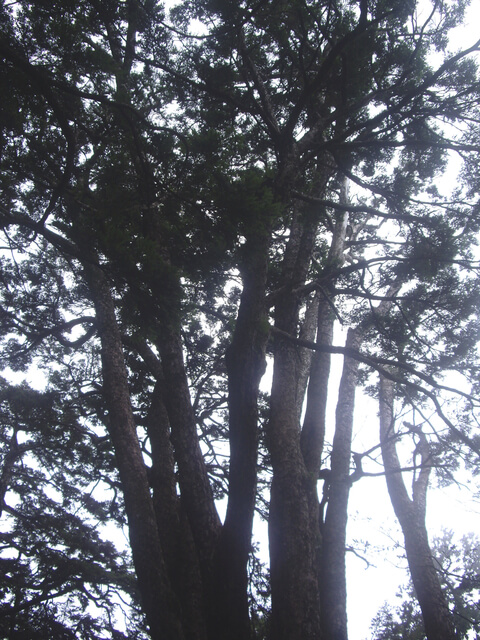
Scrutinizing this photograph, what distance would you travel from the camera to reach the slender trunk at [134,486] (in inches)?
143

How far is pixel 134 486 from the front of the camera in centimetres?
430

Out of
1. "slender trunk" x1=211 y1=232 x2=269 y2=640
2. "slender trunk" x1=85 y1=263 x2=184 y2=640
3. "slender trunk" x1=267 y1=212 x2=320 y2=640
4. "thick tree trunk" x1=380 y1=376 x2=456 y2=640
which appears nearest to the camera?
"slender trunk" x1=211 y1=232 x2=269 y2=640

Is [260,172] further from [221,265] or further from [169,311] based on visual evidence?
[169,311]

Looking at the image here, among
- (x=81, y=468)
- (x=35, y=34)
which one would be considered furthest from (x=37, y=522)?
(x=35, y=34)

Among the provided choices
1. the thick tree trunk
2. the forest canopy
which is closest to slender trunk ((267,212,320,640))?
the forest canopy

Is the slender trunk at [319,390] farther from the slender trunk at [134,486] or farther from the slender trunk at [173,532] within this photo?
the slender trunk at [134,486]

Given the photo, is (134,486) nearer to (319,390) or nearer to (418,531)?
(319,390)

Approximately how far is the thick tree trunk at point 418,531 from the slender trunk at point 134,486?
3286 mm

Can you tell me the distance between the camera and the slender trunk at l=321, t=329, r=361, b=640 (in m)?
4.78

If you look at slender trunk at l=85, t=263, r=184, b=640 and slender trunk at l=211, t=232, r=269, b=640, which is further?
slender trunk at l=85, t=263, r=184, b=640

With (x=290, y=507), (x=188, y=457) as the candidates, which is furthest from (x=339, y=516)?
(x=188, y=457)

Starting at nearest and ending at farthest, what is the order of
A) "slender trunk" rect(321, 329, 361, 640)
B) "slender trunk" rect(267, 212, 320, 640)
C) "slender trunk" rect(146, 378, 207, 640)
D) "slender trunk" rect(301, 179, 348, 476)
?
"slender trunk" rect(267, 212, 320, 640), "slender trunk" rect(146, 378, 207, 640), "slender trunk" rect(321, 329, 361, 640), "slender trunk" rect(301, 179, 348, 476)

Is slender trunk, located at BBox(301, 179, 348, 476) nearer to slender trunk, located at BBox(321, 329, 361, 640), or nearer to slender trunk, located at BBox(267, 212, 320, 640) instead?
slender trunk, located at BBox(267, 212, 320, 640)

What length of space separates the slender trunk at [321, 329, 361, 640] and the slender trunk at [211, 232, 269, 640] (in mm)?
2145
